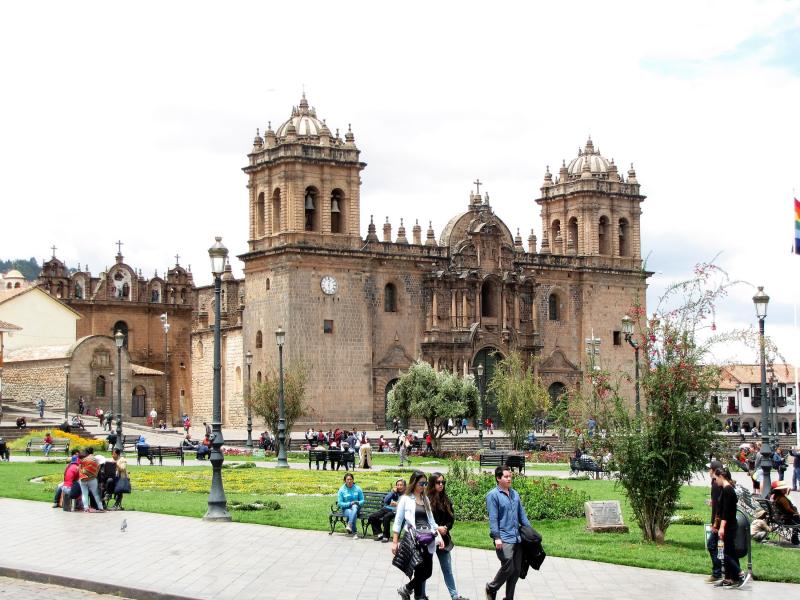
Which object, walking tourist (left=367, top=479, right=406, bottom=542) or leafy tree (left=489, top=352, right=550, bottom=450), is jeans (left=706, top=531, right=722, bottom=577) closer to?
walking tourist (left=367, top=479, right=406, bottom=542)

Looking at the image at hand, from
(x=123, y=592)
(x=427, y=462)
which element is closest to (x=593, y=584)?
(x=123, y=592)

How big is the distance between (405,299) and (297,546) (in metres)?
42.1

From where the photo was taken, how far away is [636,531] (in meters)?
20.1

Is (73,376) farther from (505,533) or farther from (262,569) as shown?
(505,533)

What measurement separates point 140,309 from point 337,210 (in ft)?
75.2

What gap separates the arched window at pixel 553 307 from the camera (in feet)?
213

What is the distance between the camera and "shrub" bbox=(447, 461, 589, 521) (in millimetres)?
21281

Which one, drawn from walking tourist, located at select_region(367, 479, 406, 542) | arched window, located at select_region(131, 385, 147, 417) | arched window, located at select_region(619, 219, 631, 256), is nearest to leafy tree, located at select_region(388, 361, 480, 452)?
arched window, located at select_region(619, 219, 631, 256)

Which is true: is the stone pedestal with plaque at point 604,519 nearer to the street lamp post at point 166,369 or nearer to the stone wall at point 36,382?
the stone wall at point 36,382

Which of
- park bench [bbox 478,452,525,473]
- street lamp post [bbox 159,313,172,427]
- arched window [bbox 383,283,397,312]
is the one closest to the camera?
park bench [bbox 478,452,525,473]

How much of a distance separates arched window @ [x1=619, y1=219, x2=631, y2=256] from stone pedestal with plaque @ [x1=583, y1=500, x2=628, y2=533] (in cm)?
4947

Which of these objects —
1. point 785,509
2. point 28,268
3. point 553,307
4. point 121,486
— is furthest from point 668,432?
point 28,268

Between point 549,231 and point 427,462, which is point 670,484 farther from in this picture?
point 549,231

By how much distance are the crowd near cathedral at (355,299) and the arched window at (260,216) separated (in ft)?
0.18
